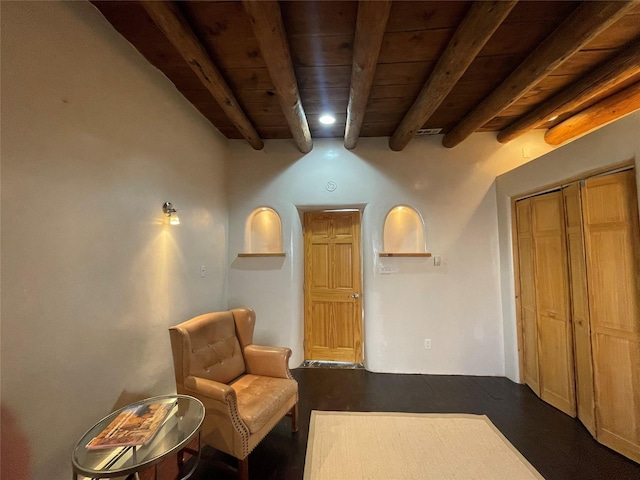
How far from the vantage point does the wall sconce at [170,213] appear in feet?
6.93

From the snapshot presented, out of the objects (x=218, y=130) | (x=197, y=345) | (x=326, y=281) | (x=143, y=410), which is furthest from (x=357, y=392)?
(x=218, y=130)

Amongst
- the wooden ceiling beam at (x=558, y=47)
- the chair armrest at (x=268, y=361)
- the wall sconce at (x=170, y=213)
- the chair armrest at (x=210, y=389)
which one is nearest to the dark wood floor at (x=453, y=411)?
the chair armrest at (x=268, y=361)

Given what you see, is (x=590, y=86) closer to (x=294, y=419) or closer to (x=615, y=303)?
(x=615, y=303)

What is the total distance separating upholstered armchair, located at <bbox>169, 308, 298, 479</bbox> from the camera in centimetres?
158

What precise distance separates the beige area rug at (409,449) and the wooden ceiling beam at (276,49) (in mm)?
2664

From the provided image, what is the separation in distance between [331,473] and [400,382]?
1471 millimetres

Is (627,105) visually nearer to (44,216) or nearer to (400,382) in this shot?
(400,382)

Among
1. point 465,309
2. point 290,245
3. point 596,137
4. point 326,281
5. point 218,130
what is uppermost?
point 218,130

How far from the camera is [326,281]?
11.7 feet

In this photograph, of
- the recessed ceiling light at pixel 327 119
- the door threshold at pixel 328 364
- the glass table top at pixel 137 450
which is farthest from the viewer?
the door threshold at pixel 328 364

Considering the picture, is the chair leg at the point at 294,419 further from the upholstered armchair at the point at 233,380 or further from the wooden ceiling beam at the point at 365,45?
the wooden ceiling beam at the point at 365,45

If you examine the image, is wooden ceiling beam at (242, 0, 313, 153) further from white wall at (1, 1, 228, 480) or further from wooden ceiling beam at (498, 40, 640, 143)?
wooden ceiling beam at (498, 40, 640, 143)

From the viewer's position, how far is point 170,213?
2.13 m

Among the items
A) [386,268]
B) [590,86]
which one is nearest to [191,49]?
[386,268]
